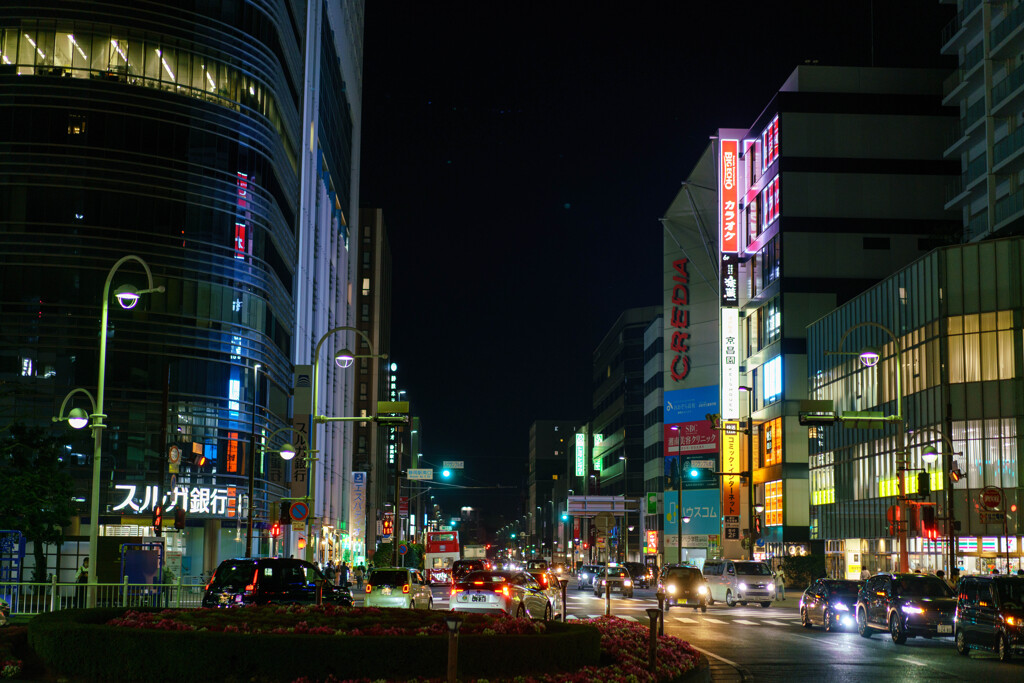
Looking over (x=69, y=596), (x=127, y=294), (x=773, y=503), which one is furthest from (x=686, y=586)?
(x=773, y=503)

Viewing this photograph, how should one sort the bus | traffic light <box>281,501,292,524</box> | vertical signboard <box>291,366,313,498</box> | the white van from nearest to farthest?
1. traffic light <box>281,501,292,524</box>
2. the white van
3. vertical signboard <box>291,366,313,498</box>
4. the bus

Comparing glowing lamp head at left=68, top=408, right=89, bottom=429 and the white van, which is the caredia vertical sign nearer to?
the white van

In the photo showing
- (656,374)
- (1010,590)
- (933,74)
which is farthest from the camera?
(656,374)

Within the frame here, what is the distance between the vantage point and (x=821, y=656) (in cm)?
2412

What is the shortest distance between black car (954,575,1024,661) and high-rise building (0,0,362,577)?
34845 mm

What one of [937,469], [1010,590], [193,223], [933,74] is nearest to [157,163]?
[193,223]

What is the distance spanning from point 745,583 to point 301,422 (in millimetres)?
28388

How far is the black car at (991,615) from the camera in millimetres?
23031

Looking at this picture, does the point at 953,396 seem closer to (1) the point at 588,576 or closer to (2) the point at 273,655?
(1) the point at 588,576

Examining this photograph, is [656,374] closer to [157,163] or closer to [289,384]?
[289,384]

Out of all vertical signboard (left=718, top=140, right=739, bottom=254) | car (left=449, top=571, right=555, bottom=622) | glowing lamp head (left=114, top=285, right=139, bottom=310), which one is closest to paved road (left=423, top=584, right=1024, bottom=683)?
car (left=449, top=571, right=555, bottom=622)

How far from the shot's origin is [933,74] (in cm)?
8506

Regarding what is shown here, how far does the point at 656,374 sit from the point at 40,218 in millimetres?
78112

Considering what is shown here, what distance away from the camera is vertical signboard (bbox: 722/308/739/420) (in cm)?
9325
